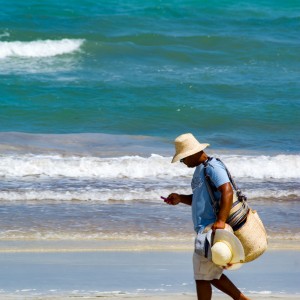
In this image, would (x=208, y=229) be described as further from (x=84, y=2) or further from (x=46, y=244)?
(x=84, y=2)

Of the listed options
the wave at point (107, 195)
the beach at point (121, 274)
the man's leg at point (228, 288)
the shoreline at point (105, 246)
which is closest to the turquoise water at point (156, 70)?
the wave at point (107, 195)

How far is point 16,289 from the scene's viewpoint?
6.60 m

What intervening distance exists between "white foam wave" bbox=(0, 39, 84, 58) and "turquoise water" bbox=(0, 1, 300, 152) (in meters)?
0.03

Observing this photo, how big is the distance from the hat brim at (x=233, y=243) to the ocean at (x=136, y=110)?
2.98m

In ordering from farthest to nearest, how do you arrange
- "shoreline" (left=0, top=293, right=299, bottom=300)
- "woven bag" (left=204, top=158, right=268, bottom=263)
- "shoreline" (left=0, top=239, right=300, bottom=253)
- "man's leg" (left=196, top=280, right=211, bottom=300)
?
"shoreline" (left=0, top=239, right=300, bottom=253), "shoreline" (left=0, top=293, right=299, bottom=300), "man's leg" (left=196, top=280, right=211, bottom=300), "woven bag" (left=204, top=158, right=268, bottom=263)

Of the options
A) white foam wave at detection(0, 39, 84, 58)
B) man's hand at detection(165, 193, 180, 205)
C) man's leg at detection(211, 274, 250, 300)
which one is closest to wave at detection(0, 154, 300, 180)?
man's hand at detection(165, 193, 180, 205)

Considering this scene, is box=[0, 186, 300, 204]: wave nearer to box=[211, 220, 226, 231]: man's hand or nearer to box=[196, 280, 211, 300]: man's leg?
box=[196, 280, 211, 300]: man's leg

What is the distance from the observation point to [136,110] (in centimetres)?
1678

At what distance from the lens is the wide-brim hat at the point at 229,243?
5.42 meters

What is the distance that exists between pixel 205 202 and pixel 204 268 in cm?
40

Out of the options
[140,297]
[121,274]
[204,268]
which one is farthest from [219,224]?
[121,274]

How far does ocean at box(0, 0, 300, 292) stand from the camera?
9.59 meters

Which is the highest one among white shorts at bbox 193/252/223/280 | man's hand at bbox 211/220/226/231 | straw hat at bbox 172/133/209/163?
straw hat at bbox 172/133/209/163

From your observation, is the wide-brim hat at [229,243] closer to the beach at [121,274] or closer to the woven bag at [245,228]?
the woven bag at [245,228]
